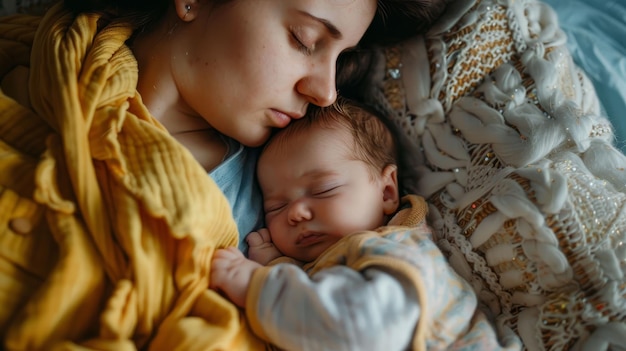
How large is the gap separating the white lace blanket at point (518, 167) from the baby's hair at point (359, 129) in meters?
0.05

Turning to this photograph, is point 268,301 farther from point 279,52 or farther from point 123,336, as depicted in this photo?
point 279,52

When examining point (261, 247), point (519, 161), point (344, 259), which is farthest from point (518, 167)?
point (261, 247)

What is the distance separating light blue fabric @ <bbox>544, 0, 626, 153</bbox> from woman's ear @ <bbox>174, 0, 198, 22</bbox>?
1.02m

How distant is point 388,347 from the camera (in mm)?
864

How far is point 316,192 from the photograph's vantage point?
3.86 feet

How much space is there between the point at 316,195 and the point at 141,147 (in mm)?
378

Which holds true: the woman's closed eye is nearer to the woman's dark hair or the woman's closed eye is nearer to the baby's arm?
the baby's arm

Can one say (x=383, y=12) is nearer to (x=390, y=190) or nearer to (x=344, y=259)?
(x=390, y=190)

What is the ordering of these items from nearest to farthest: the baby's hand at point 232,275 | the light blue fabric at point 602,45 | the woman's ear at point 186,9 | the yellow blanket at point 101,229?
the yellow blanket at point 101,229 < the baby's hand at point 232,275 < the woman's ear at point 186,9 < the light blue fabric at point 602,45

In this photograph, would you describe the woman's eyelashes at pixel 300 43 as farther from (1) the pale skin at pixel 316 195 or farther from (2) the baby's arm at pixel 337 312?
(2) the baby's arm at pixel 337 312

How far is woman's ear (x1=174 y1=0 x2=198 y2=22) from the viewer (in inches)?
47.3

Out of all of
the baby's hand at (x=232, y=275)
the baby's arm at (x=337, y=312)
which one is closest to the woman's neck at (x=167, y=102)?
the baby's hand at (x=232, y=275)

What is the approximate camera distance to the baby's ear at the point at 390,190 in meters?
1.24

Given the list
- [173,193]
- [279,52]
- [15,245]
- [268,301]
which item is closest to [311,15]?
[279,52]
